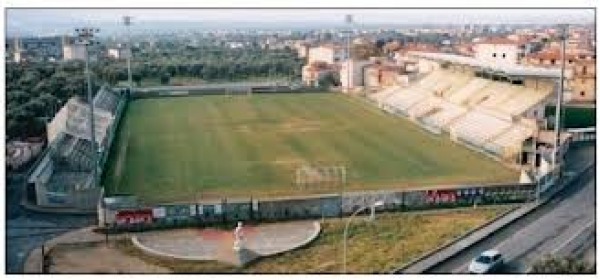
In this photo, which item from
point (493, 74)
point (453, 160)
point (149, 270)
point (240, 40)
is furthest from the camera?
point (240, 40)

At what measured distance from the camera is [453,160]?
25250 millimetres

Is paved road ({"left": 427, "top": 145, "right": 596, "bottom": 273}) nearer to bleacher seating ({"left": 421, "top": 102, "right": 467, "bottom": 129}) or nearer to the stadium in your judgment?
the stadium

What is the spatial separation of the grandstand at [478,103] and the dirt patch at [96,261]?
43.8ft

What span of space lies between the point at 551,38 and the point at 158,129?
151ft

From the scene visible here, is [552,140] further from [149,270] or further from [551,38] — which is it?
[551,38]

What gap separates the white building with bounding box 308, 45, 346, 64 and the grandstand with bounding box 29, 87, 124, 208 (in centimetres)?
3090

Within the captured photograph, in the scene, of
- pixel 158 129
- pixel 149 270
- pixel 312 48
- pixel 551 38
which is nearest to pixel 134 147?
pixel 158 129

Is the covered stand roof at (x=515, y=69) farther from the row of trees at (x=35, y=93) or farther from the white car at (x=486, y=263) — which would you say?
the row of trees at (x=35, y=93)

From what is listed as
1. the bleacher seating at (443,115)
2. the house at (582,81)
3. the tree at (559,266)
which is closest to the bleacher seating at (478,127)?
the bleacher seating at (443,115)

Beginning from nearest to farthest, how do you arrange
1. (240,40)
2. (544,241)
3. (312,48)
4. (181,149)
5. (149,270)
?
(149,270) < (544,241) < (181,149) < (312,48) < (240,40)

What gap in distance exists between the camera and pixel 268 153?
26.4m

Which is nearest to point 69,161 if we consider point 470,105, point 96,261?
point 96,261

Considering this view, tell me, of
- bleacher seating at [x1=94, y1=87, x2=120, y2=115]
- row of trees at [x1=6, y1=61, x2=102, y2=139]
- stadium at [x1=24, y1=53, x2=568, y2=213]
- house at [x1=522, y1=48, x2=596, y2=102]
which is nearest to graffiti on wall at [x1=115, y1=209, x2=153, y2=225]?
stadium at [x1=24, y1=53, x2=568, y2=213]

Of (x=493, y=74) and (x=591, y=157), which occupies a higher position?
(x=493, y=74)
